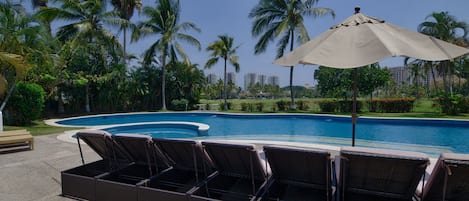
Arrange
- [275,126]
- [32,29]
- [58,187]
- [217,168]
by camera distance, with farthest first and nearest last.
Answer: [275,126] < [32,29] < [58,187] < [217,168]

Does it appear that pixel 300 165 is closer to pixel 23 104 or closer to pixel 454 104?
pixel 23 104

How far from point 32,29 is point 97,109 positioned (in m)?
8.78

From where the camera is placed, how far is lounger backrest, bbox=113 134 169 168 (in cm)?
295

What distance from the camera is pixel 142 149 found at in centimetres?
312

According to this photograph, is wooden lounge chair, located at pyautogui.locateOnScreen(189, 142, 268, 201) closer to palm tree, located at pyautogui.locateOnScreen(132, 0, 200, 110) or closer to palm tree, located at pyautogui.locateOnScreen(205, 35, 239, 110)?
palm tree, located at pyautogui.locateOnScreen(132, 0, 200, 110)

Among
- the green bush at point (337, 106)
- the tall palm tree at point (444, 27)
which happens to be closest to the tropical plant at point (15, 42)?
the green bush at point (337, 106)

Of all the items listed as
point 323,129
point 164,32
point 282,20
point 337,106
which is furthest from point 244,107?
point 323,129

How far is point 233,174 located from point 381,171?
4.80 feet

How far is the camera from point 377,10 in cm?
1023

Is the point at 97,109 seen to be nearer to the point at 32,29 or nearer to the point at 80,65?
the point at 80,65

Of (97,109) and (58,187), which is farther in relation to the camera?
(97,109)

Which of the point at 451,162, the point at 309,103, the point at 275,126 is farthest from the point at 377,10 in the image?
the point at 451,162

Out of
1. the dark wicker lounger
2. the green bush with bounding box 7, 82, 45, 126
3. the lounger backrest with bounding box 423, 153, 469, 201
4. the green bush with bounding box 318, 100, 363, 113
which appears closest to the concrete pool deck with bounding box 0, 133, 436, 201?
the dark wicker lounger

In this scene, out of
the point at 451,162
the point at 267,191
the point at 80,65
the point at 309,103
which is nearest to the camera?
the point at 451,162
